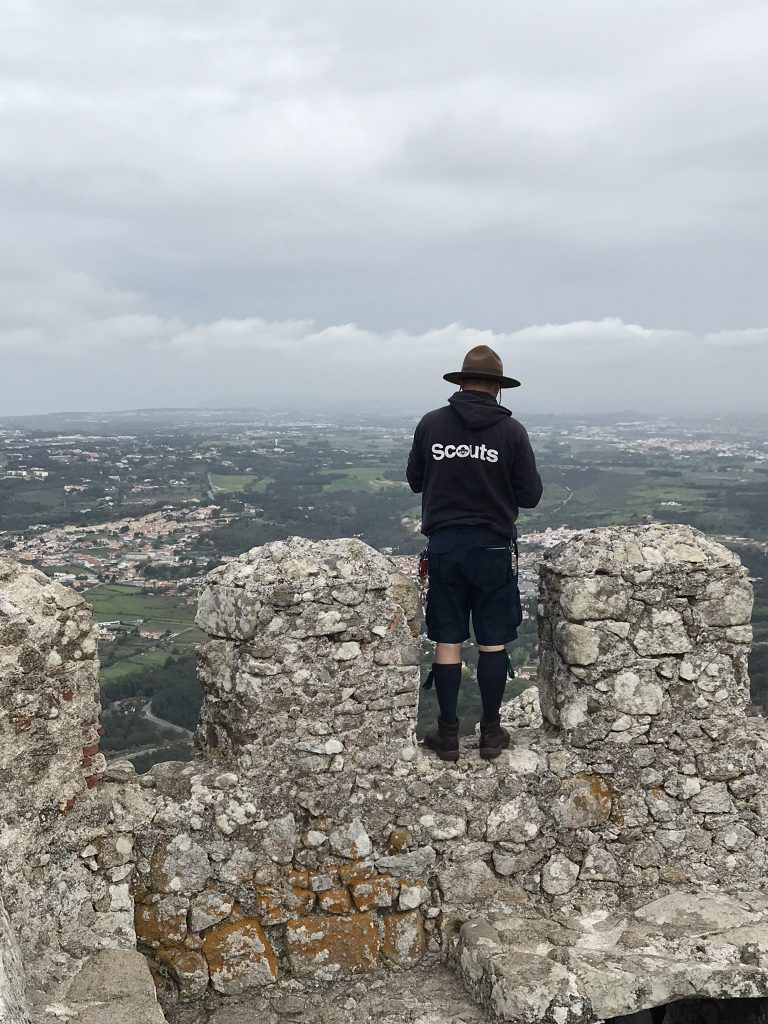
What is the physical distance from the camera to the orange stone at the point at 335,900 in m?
4.29

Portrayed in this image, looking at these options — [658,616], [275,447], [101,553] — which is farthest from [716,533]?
[275,447]

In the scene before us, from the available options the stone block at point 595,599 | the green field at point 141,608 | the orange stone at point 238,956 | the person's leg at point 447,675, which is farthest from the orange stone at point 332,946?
the green field at point 141,608

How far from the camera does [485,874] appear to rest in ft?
14.8

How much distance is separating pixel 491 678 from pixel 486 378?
6.28 feet

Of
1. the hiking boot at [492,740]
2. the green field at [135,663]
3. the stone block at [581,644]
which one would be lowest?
the green field at [135,663]

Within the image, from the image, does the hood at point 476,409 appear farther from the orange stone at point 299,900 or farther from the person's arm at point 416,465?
the orange stone at point 299,900

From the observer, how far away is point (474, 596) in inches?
186

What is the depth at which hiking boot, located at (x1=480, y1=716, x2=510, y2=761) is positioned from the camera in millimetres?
4648

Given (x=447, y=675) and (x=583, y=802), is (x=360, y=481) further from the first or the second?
(x=583, y=802)

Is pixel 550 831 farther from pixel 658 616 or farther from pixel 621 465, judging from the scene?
pixel 621 465

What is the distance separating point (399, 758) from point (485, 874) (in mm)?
893

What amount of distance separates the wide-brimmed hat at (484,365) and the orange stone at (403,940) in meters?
3.28

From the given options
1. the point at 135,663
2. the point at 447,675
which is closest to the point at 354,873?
the point at 447,675

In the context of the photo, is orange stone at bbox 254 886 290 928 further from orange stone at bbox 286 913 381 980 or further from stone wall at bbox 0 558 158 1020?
stone wall at bbox 0 558 158 1020
